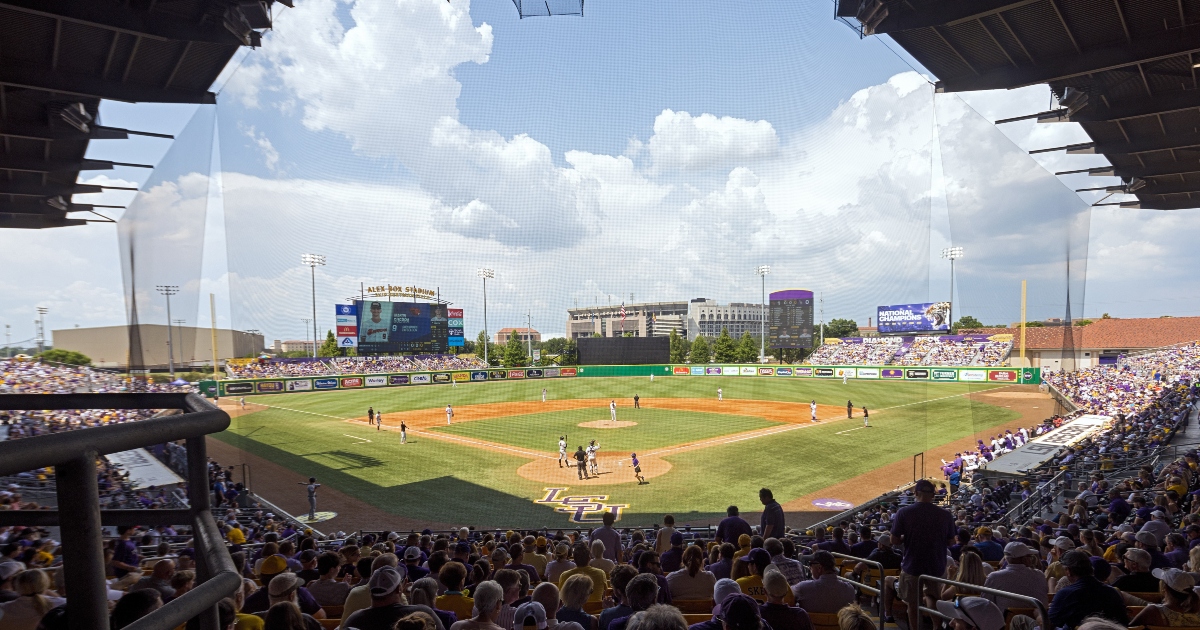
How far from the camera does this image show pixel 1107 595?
15.0 ft

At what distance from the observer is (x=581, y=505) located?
19703mm

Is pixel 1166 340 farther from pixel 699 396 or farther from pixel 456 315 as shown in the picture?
pixel 456 315

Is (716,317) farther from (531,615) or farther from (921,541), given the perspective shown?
(531,615)

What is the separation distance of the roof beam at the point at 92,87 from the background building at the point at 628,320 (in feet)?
142

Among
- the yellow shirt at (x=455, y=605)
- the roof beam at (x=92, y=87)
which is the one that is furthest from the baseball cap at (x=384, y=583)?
the roof beam at (x=92, y=87)

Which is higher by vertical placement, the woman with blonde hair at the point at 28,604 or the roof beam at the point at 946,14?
the roof beam at the point at 946,14

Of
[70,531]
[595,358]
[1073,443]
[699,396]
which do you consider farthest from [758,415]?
[70,531]

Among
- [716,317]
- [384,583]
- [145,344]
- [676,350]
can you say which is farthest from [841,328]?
[384,583]

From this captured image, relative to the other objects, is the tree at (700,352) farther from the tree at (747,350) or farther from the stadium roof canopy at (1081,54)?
the stadium roof canopy at (1081,54)

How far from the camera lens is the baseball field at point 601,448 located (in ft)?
65.1

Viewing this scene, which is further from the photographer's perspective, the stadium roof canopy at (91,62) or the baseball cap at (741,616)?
the stadium roof canopy at (91,62)

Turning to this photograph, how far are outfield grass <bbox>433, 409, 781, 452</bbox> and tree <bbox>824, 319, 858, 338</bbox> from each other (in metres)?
76.8

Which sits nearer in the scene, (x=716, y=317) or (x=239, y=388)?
(x=239, y=388)

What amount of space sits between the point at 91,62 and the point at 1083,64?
18146 millimetres
